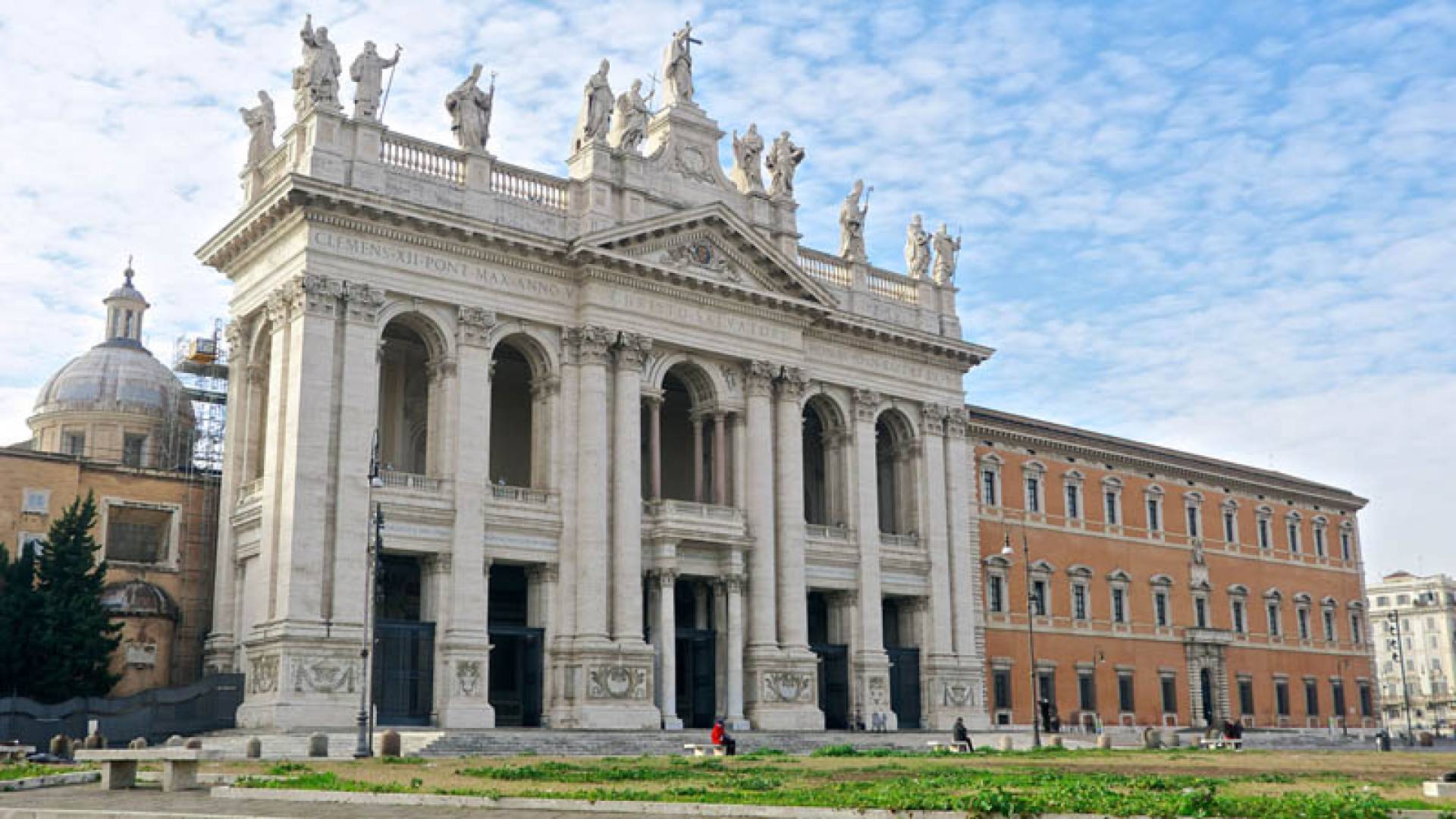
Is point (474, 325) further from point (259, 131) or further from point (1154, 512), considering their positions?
point (1154, 512)

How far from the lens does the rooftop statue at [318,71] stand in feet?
131

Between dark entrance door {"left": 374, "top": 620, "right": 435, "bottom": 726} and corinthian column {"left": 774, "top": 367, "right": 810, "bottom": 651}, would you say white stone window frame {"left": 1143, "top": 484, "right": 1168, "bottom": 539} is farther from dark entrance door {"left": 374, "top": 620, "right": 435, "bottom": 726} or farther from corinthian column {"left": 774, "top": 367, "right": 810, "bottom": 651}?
dark entrance door {"left": 374, "top": 620, "right": 435, "bottom": 726}

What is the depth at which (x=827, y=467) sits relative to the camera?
50.7m

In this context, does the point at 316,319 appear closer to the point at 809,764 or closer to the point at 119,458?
the point at 809,764

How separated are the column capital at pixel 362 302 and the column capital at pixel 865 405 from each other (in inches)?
696

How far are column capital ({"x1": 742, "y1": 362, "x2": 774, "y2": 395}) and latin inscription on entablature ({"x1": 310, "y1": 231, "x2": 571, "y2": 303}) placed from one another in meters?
6.65

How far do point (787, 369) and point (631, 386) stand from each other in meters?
6.42

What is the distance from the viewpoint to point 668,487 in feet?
166

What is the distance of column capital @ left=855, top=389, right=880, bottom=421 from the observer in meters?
50.4

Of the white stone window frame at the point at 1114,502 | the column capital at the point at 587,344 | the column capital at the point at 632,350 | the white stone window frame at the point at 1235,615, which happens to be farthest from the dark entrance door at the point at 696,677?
the white stone window frame at the point at 1235,615

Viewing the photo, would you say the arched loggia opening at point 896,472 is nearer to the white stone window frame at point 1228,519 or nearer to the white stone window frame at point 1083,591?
the white stone window frame at point 1083,591

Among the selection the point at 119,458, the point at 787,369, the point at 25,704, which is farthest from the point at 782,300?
the point at 119,458

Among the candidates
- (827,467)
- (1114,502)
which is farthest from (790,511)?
(1114,502)

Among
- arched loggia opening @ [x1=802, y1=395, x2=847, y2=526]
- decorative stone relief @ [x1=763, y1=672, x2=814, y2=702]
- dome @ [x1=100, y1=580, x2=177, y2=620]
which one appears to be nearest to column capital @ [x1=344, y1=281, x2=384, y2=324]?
dome @ [x1=100, y1=580, x2=177, y2=620]
